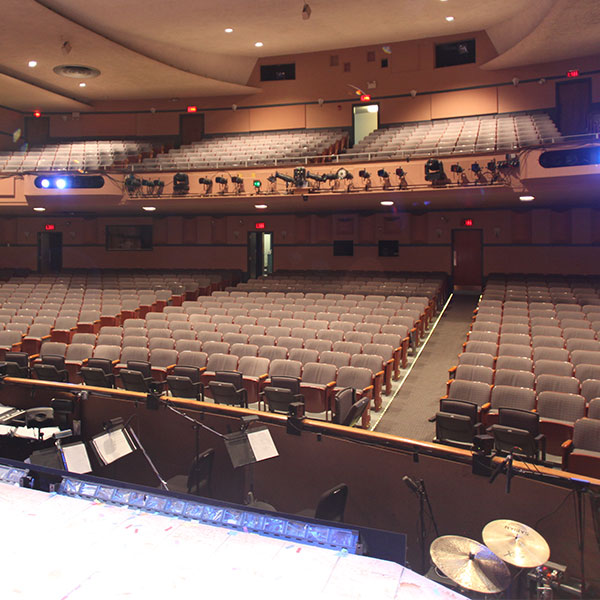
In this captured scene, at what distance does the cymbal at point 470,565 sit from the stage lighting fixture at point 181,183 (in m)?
9.14

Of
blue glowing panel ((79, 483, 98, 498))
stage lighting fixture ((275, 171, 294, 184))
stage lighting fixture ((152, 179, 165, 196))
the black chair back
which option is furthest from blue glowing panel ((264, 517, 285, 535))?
stage lighting fixture ((152, 179, 165, 196))

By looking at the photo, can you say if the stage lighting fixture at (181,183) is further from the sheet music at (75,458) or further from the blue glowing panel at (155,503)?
the blue glowing panel at (155,503)

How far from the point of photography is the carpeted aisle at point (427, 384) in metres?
5.29

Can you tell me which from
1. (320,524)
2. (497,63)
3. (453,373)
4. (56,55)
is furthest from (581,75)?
(320,524)

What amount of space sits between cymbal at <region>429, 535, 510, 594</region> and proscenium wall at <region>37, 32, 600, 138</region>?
40.0ft

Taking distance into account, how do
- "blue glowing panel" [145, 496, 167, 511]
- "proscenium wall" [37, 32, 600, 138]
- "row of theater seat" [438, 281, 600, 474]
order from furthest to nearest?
"proscenium wall" [37, 32, 600, 138]
"row of theater seat" [438, 281, 600, 474]
"blue glowing panel" [145, 496, 167, 511]

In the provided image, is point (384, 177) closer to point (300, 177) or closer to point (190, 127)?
point (300, 177)

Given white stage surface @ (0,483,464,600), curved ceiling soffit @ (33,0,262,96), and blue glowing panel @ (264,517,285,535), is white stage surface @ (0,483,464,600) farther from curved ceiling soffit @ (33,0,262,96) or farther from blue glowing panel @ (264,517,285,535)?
curved ceiling soffit @ (33,0,262,96)

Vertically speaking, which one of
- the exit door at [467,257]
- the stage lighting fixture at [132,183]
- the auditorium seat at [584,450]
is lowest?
the auditorium seat at [584,450]

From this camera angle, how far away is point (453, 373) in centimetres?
573

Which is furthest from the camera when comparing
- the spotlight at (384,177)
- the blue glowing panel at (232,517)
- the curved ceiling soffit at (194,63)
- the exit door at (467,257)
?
the exit door at (467,257)

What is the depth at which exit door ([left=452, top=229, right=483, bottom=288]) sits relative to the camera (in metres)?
12.1

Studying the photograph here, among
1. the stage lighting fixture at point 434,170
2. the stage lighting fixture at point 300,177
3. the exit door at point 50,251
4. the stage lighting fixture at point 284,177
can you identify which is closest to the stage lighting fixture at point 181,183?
the stage lighting fixture at point 284,177

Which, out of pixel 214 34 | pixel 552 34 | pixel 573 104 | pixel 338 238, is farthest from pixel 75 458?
pixel 573 104
